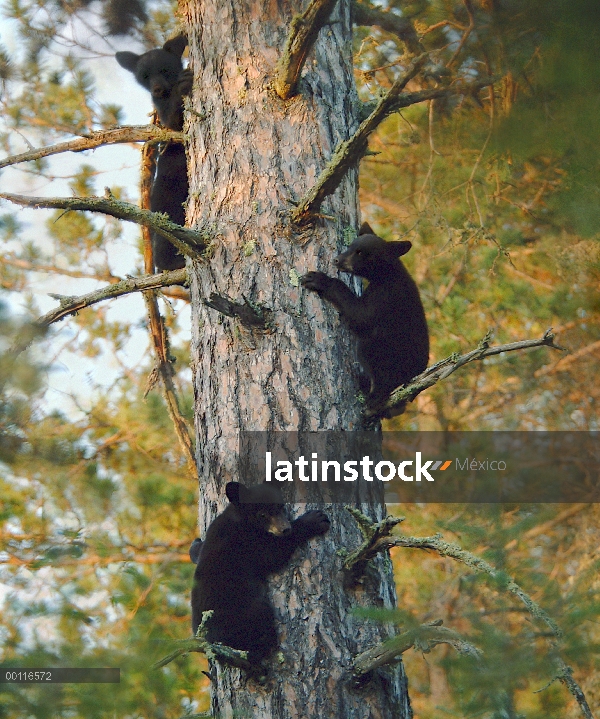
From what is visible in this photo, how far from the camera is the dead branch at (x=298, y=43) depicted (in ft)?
8.90

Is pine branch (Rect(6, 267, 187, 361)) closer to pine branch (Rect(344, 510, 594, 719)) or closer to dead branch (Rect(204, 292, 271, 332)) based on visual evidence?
dead branch (Rect(204, 292, 271, 332))

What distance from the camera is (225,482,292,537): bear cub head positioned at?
2.68 m

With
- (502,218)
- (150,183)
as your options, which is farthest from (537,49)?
(502,218)

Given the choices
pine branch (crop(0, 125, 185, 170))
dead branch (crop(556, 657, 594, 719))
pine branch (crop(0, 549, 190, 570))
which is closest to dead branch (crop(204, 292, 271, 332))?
pine branch (crop(0, 125, 185, 170))

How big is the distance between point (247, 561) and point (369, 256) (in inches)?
62.6

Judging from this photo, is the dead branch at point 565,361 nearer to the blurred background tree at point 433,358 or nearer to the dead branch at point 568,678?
the blurred background tree at point 433,358

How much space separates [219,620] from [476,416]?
5156 mm

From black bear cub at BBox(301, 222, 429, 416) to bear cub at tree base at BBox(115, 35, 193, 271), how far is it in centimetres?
140

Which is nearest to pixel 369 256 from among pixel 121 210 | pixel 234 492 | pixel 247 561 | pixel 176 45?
pixel 121 210

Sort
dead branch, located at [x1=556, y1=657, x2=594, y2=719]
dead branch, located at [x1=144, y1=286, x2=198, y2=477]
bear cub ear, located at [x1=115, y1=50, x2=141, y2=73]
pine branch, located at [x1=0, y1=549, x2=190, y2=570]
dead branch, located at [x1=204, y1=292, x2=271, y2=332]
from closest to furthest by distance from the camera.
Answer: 1. dead branch, located at [x1=556, y1=657, x2=594, y2=719]
2. dead branch, located at [x1=204, y1=292, x2=271, y2=332]
3. dead branch, located at [x1=144, y1=286, x2=198, y2=477]
4. bear cub ear, located at [x1=115, y1=50, x2=141, y2=73]
5. pine branch, located at [x1=0, y1=549, x2=190, y2=570]

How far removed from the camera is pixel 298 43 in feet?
9.50

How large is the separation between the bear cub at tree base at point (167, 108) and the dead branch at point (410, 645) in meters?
2.71

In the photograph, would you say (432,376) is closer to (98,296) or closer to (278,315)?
(278,315)

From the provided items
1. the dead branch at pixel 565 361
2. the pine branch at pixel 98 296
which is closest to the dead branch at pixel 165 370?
the pine branch at pixel 98 296
